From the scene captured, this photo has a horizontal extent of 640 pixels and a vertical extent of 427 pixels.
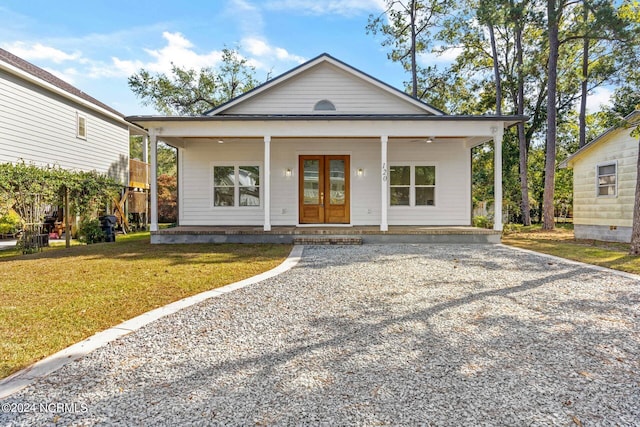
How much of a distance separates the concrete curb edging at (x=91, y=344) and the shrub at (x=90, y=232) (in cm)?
760

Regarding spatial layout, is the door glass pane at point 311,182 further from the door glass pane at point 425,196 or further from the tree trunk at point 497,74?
the tree trunk at point 497,74

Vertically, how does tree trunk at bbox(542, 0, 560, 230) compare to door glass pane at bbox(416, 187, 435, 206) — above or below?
above

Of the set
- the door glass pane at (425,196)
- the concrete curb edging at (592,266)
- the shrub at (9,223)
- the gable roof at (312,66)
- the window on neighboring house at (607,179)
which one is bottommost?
the concrete curb edging at (592,266)

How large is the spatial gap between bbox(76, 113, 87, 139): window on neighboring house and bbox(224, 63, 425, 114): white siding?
22.4 ft

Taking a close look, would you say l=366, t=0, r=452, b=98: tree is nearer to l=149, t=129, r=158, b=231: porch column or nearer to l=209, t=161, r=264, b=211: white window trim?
l=209, t=161, r=264, b=211: white window trim

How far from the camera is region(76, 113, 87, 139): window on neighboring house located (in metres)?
14.1

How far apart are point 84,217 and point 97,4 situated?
A: 34.2ft

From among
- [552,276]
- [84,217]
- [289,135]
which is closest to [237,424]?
[552,276]

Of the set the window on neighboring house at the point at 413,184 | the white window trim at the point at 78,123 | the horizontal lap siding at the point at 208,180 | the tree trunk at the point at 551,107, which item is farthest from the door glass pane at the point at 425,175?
the white window trim at the point at 78,123

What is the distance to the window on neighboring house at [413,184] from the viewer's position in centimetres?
1152

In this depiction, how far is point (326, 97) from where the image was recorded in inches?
474

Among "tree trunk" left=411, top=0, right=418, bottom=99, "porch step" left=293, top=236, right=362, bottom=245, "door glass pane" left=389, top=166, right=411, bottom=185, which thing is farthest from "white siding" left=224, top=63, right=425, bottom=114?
"tree trunk" left=411, top=0, right=418, bottom=99

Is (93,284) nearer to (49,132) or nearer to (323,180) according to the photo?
(323,180)

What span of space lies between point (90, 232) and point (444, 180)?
1109 cm
